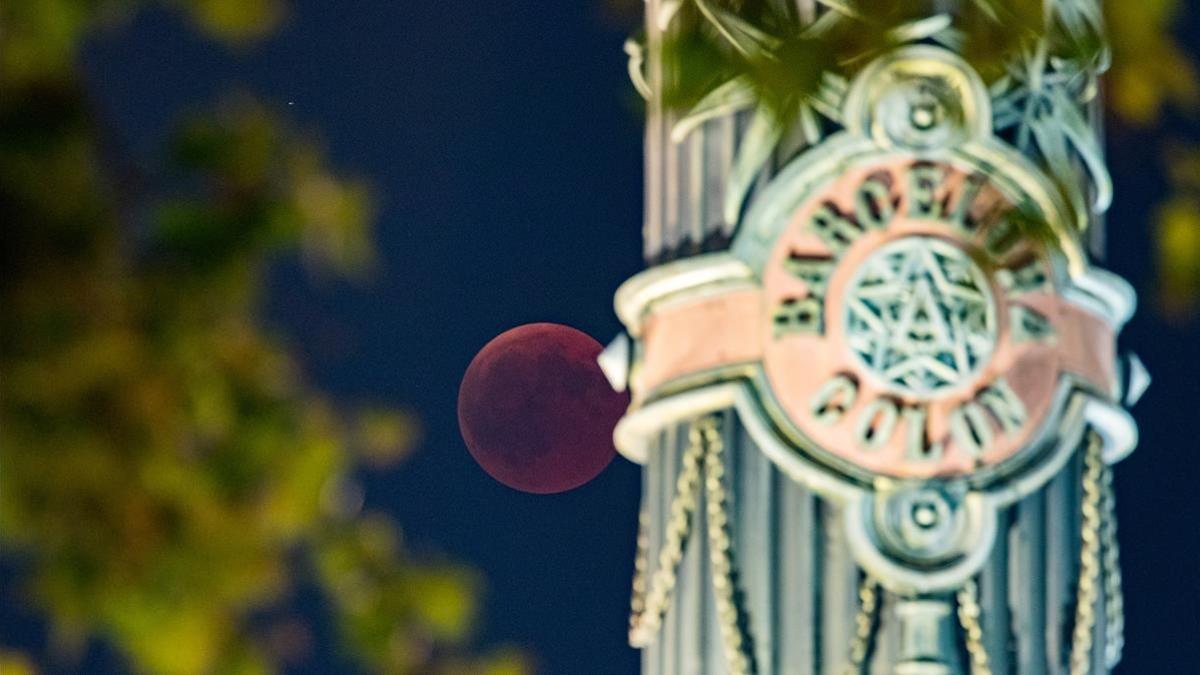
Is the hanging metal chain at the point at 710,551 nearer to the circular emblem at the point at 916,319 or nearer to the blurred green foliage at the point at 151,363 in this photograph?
the circular emblem at the point at 916,319

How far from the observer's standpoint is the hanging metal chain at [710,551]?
893 centimetres

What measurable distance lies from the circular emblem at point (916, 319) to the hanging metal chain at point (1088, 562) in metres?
0.60

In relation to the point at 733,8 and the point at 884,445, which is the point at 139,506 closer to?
the point at 733,8

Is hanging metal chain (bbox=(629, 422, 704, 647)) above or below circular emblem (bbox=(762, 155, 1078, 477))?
below

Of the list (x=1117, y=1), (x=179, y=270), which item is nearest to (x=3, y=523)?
(x=179, y=270)

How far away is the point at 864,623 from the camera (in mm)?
8805

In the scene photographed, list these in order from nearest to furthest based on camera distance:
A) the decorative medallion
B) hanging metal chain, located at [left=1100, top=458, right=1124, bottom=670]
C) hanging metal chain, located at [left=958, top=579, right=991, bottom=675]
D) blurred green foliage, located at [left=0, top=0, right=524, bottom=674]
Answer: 1. blurred green foliage, located at [left=0, top=0, right=524, bottom=674]
2. hanging metal chain, located at [left=958, top=579, right=991, bottom=675]
3. the decorative medallion
4. hanging metal chain, located at [left=1100, top=458, right=1124, bottom=670]

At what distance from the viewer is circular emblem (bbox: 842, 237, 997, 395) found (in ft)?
29.1

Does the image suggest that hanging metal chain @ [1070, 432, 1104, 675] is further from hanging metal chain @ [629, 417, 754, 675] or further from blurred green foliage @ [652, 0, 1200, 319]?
blurred green foliage @ [652, 0, 1200, 319]

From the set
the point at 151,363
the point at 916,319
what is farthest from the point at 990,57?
the point at 916,319

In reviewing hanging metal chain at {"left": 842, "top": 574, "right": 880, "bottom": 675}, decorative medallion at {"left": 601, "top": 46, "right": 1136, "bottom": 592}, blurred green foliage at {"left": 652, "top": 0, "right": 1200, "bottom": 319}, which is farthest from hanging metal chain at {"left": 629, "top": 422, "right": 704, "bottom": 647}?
blurred green foliage at {"left": 652, "top": 0, "right": 1200, "bottom": 319}

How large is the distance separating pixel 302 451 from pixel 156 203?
0.50 m

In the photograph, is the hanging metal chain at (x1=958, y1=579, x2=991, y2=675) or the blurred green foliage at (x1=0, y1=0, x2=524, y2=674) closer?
the blurred green foliage at (x1=0, y1=0, x2=524, y2=674)

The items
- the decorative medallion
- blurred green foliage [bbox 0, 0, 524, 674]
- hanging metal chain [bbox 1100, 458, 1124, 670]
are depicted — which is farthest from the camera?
hanging metal chain [bbox 1100, 458, 1124, 670]
